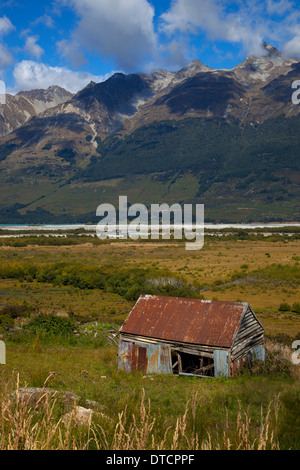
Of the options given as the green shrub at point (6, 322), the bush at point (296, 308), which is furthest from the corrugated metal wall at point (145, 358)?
the bush at point (296, 308)

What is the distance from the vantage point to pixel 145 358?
15.3 metres

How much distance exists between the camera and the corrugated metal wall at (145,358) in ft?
Answer: 48.8

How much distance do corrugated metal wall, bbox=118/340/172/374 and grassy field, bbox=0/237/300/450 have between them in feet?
1.93

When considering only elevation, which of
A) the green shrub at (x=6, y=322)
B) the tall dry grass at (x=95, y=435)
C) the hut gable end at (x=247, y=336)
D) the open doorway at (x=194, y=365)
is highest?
the tall dry grass at (x=95, y=435)

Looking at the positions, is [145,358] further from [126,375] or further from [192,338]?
[192,338]

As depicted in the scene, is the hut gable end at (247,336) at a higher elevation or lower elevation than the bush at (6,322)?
higher

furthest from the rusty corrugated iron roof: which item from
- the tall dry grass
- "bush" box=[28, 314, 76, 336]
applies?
the tall dry grass

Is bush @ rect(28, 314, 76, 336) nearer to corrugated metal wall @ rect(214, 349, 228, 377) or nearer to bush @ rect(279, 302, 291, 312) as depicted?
corrugated metal wall @ rect(214, 349, 228, 377)

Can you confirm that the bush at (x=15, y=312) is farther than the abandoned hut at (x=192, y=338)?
Yes

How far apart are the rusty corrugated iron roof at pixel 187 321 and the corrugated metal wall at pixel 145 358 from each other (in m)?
0.48

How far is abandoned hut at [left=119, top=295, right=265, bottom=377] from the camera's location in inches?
560

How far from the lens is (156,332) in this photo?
1545 centimetres

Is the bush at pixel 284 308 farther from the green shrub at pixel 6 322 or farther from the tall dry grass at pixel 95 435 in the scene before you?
the tall dry grass at pixel 95 435

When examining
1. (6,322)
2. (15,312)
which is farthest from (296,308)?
(6,322)
